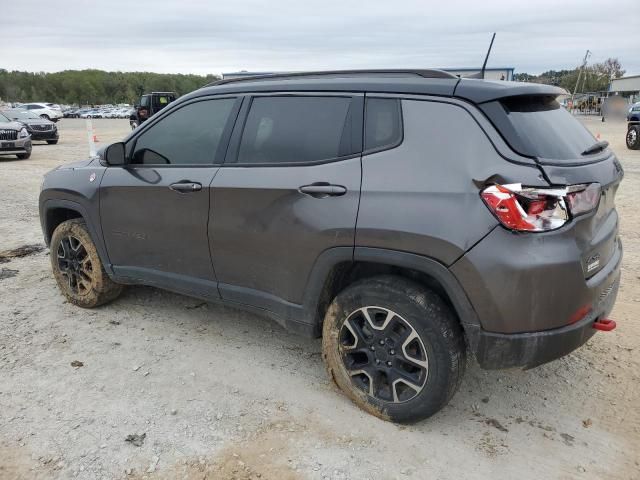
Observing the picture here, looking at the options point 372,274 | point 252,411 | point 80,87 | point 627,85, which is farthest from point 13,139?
point 80,87

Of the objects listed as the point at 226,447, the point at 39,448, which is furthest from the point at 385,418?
the point at 39,448

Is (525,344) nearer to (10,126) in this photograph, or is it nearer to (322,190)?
(322,190)

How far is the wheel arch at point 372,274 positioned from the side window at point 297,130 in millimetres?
567

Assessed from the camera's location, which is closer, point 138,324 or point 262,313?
point 262,313

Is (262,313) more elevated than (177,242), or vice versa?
(177,242)

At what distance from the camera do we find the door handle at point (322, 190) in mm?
2783

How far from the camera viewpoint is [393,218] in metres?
2.60

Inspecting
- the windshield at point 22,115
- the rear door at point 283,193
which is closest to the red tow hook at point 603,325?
the rear door at point 283,193

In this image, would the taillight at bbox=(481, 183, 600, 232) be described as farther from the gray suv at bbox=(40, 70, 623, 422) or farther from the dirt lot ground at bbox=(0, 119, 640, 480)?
the dirt lot ground at bbox=(0, 119, 640, 480)

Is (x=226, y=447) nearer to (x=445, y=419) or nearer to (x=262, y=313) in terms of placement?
(x=262, y=313)

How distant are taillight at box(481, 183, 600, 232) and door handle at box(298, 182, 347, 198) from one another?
30.4 inches

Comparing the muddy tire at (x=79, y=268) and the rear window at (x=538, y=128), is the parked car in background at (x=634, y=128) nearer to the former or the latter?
the rear window at (x=538, y=128)

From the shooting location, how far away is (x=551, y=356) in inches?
98.9

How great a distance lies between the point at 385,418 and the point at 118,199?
2430 mm
